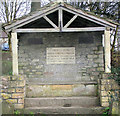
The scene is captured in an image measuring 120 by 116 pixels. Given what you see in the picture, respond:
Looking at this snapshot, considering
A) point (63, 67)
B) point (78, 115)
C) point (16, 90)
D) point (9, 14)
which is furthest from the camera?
point (9, 14)

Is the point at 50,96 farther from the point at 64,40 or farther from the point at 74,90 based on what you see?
the point at 64,40

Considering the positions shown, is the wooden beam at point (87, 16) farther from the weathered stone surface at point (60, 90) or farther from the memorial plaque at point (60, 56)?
the weathered stone surface at point (60, 90)

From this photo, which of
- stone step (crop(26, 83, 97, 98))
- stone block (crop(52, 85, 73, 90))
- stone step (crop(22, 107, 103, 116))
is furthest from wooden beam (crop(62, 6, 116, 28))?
stone step (crop(22, 107, 103, 116))

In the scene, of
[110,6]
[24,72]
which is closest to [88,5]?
[110,6]

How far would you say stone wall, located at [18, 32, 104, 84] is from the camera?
775 cm

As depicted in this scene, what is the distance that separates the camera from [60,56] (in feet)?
25.7

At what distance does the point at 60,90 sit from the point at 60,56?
1694 mm

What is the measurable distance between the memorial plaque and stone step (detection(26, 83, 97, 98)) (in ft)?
4.56

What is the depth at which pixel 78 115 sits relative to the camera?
584 centimetres

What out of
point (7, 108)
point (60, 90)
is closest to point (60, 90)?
point (60, 90)

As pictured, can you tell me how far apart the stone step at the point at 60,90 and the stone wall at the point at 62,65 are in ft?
3.27

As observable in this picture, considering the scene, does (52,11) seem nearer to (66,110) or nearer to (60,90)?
(60,90)

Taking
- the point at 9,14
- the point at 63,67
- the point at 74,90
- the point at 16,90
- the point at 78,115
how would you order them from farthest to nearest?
1. the point at 9,14
2. the point at 63,67
3. the point at 74,90
4. the point at 16,90
5. the point at 78,115

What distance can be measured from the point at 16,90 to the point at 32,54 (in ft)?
6.99
